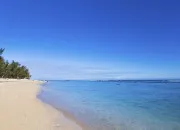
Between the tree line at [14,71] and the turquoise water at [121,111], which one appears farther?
the tree line at [14,71]

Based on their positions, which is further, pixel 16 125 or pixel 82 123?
pixel 82 123

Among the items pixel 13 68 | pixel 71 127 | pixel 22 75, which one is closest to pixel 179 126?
pixel 71 127

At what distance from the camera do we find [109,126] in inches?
518

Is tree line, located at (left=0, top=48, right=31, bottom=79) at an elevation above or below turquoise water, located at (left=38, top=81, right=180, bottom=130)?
above

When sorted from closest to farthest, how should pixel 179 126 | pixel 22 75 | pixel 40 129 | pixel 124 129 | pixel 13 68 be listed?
1. pixel 40 129
2. pixel 124 129
3. pixel 179 126
4. pixel 13 68
5. pixel 22 75

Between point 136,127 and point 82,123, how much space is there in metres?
2.96

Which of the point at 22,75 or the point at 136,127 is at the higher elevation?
the point at 22,75

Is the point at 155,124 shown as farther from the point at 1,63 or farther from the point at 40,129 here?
the point at 1,63

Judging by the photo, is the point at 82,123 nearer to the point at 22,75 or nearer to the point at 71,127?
the point at 71,127

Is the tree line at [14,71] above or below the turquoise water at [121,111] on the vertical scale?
above

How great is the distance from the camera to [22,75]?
443 ft

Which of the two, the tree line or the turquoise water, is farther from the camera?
the tree line

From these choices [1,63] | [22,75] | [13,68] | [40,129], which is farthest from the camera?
[22,75]

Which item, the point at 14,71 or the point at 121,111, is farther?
the point at 14,71
